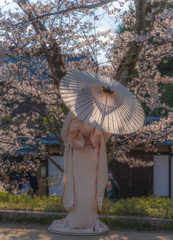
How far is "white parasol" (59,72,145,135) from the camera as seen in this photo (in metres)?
4.05

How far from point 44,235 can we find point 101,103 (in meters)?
2.05

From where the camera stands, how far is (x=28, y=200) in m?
6.13

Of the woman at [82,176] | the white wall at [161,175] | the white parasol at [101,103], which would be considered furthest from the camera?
the white wall at [161,175]

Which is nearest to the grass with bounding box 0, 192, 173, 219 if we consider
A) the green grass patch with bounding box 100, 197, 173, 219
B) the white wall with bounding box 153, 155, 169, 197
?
the green grass patch with bounding box 100, 197, 173, 219

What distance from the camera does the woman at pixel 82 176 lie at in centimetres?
465

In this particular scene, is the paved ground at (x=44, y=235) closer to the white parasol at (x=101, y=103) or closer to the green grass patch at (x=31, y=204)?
the green grass patch at (x=31, y=204)

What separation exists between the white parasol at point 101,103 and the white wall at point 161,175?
26.3 feet

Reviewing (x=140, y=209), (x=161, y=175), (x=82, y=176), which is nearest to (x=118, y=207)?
(x=140, y=209)

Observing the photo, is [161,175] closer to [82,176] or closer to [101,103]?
[82,176]

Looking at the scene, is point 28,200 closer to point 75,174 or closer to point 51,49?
point 75,174

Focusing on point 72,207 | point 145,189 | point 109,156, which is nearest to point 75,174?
point 72,207

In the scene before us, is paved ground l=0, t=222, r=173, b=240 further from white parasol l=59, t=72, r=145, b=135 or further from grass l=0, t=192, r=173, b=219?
white parasol l=59, t=72, r=145, b=135

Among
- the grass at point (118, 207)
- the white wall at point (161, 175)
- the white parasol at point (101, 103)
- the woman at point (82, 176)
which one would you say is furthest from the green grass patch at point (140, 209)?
the white wall at point (161, 175)

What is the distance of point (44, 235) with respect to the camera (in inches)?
181
